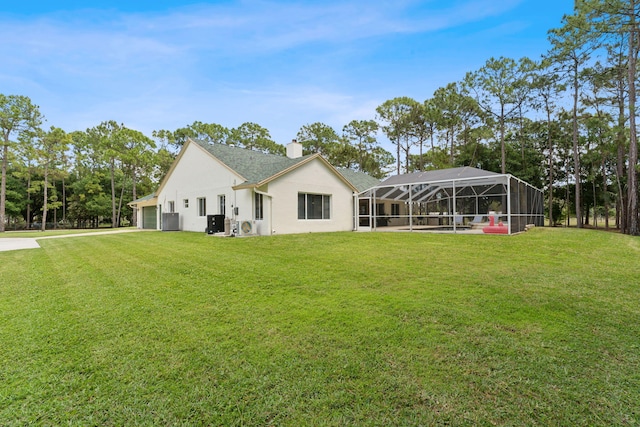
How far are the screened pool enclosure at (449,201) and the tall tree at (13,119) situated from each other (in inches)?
1092

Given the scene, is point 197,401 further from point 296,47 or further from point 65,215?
point 65,215

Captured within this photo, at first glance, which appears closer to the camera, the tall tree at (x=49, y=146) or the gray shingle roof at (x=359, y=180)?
the gray shingle roof at (x=359, y=180)

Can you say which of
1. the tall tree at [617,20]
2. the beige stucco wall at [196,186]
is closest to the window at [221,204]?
the beige stucco wall at [196,186]

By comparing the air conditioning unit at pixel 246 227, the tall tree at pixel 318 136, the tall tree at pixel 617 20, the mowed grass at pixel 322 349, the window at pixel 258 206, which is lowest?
the mowed grass at pixel 322 349

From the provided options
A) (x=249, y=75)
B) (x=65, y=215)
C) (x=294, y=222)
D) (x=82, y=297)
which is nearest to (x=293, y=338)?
(x=82, y=297)

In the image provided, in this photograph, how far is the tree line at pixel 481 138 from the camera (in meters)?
17.8

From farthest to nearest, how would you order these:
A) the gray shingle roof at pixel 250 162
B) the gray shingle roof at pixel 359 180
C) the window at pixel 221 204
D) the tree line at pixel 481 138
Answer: the gray shingle roof at pixel 359 180 → the tree line at pixel 481 138 → the window at pixel 221 204 → the gray shingle roof at pixel 250 162

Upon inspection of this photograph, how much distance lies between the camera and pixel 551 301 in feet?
12.9

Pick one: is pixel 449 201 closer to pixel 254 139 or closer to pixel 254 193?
pixel 254 193

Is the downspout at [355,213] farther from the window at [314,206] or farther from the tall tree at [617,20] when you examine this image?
the tall tree at [617,20]

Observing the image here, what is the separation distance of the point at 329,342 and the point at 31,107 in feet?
109

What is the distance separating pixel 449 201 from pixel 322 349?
62.8 feet

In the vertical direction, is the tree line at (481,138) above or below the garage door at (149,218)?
above

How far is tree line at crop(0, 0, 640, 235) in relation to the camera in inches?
699
